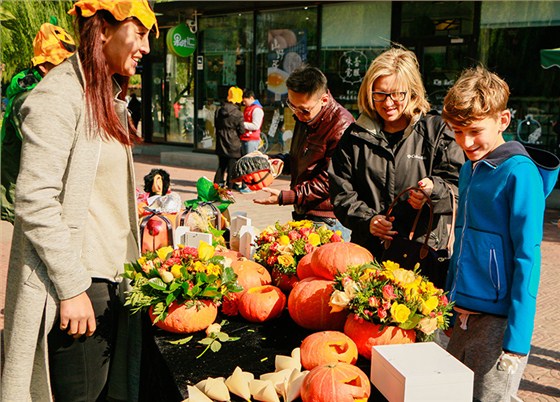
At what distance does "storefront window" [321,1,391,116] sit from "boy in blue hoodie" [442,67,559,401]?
34.1 ft

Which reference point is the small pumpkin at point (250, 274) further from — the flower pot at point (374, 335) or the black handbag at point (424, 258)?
the flower pot at point (374, 335)

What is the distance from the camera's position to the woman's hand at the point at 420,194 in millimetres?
2381

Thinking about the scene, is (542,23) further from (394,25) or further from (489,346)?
(489,346)

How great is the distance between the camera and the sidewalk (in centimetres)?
378

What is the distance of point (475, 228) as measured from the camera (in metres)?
2.09

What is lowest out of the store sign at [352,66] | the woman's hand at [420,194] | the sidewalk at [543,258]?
the sidewalk at [543,258]

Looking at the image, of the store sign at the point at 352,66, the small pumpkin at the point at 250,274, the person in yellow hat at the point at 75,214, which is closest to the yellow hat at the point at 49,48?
the person in yellow hat at the point at 75,214

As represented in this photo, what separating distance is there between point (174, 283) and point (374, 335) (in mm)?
766

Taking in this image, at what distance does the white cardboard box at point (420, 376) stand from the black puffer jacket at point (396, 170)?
1035 mm

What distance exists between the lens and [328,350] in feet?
5.97

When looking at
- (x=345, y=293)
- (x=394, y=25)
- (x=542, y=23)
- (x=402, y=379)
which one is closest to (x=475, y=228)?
(x=345, y=293)

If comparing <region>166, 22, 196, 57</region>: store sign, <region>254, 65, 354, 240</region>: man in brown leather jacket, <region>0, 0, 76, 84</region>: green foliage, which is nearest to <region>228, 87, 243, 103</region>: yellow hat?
<region>0, 0, 76, 84</region>: green foliage

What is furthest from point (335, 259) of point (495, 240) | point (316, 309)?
point (495, 240)

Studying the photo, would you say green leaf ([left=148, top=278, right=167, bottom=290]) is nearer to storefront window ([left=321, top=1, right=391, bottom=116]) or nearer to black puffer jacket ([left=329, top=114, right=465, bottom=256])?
black puffer jacket ([left=329, top=114, right=465, bottom=256])
